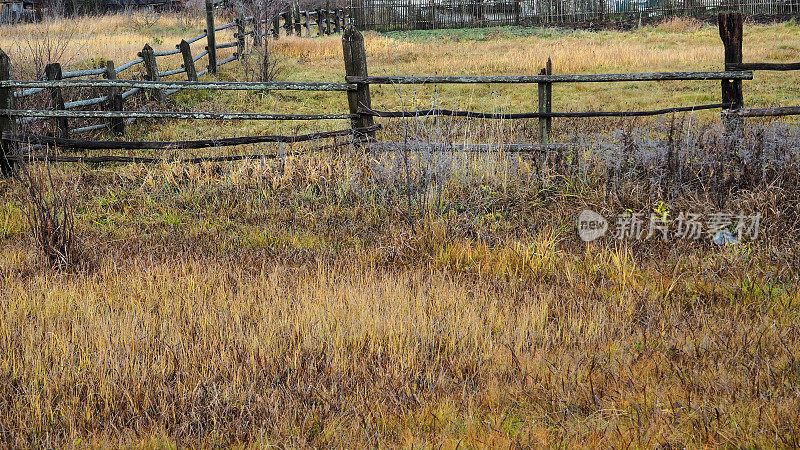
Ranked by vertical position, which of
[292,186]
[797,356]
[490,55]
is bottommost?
[797,356]

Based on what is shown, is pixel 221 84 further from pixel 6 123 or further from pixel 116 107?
pixel 116 107

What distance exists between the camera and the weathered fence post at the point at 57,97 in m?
8.59

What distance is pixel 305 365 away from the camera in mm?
2900

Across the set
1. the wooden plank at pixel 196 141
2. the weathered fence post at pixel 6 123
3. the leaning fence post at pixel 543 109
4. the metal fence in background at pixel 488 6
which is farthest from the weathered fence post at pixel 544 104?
the metal fence in background at pixel 488 6

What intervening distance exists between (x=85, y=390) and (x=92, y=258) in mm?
1767

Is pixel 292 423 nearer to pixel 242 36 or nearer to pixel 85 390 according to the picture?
pixel 85 390

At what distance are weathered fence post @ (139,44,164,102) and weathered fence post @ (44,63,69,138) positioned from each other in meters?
2.30

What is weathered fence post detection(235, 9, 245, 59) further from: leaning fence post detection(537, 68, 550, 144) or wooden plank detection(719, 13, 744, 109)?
wooden plank detection(719, 13, 744, 109)

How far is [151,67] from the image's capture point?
37.1ft

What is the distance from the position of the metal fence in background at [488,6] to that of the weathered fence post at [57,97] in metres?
20.9

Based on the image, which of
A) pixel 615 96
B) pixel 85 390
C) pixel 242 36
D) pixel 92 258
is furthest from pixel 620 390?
pixel 242 36

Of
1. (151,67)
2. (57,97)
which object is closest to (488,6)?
(151,67)

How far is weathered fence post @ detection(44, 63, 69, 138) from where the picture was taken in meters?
8.59

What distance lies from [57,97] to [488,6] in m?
23.4
